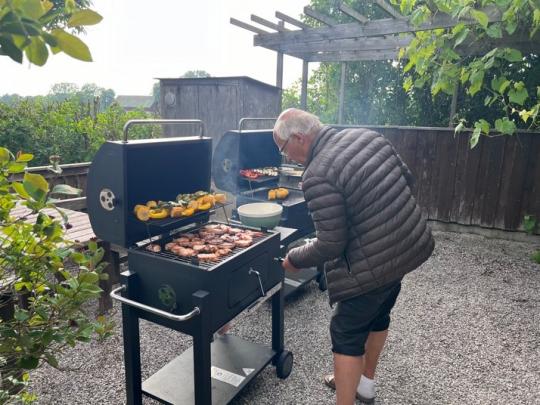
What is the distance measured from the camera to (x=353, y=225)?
84.7 inches

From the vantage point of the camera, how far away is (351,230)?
2164mm

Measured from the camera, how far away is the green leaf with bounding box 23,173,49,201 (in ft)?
3.74

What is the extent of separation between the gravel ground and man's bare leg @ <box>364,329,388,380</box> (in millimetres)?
235

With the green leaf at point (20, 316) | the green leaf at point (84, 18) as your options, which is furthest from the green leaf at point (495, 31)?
the green leaf at point (20, 316)

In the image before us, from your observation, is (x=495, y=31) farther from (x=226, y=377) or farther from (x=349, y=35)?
(x=226, y=377)

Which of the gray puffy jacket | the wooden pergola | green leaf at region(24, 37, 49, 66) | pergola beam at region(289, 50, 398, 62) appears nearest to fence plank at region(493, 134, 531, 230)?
the wooden pergola

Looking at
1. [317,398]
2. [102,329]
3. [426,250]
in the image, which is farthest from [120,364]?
[426,250]

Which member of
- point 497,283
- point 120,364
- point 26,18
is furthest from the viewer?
point 497,283

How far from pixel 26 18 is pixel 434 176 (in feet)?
22.4

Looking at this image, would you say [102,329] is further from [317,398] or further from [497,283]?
[497,283]

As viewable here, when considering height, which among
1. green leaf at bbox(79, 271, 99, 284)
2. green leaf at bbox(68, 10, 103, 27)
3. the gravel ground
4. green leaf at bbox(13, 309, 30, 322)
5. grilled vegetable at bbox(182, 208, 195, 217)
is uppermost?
green leaf at bbox(68, 10, 103, 27)

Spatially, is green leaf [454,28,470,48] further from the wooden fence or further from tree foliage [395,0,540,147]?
the wooden fence

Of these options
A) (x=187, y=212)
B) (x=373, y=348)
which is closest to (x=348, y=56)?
(x=187, y=212)

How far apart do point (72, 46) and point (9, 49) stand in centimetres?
11
